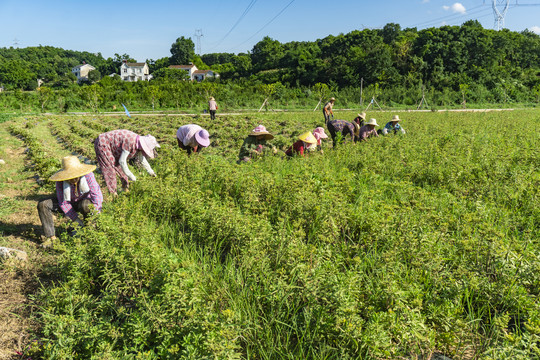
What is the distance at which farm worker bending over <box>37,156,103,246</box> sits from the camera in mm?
4164

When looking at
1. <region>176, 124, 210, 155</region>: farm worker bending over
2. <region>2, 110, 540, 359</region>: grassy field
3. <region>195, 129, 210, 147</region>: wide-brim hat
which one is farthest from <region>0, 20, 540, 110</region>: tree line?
<region>2, 110, 540, 359</region>: grassy field

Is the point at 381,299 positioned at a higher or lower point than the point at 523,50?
lower

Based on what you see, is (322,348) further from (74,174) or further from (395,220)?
(74,174)

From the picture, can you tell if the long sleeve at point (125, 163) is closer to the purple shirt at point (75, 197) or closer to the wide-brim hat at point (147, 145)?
the wide-brim hat at point (147, 145)

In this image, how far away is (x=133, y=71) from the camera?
9419 cm

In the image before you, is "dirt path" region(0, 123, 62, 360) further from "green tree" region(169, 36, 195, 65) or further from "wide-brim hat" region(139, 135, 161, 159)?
"green tree" region(169, 36, 195, 65)

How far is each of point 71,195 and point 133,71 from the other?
100 m

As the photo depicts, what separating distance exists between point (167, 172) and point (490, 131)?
9254mm

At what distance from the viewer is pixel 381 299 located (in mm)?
2479

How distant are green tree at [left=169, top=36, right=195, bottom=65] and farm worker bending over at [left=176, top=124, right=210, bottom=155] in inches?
3705

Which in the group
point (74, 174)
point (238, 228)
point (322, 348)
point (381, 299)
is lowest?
point (322, 348)

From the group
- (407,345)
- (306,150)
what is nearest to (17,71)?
(306,150)

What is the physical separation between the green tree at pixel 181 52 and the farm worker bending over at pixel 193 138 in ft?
309

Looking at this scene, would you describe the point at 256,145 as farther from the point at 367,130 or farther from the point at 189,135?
the point at 367,130
